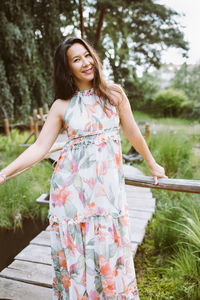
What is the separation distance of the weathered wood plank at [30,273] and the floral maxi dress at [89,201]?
29.2 inches

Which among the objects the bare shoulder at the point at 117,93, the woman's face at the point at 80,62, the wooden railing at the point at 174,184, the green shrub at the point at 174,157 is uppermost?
the woman's face at the point at 80,62

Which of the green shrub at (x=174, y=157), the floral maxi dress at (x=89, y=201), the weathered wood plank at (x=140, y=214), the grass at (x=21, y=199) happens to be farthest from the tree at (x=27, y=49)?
the floral maxi dress at (x=89, y=201)

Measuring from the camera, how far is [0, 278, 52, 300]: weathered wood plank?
1806mm

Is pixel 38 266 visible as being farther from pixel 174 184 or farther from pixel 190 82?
pixel 190 82

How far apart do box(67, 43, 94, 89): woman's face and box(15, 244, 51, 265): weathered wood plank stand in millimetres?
1588

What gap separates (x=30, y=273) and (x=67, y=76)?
158 cm

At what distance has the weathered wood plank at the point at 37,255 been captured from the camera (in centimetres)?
216

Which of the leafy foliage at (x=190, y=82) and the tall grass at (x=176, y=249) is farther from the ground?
the leafy foliage at (x=190, y=82)

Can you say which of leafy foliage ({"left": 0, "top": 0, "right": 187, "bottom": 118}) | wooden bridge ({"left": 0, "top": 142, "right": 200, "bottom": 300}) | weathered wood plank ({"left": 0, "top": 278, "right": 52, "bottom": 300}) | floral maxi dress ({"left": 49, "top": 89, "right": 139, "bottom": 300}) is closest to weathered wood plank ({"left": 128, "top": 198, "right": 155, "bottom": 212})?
wooden bridge ({"left": 0, "top": 142, "right": 200, "bottom": 300})

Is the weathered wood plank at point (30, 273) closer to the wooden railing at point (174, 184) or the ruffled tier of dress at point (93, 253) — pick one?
the ruffled tier of dress at point (93, 253)

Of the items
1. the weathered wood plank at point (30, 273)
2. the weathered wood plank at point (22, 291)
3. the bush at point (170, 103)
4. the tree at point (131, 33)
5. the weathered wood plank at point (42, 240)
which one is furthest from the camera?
the bush at point (170, 103)

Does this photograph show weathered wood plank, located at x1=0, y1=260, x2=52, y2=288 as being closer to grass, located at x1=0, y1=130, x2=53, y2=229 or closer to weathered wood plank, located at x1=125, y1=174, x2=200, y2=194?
weathered wood plank, located at x1=125, y1=174, x2=200, y2=194

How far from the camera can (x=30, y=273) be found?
202 cm

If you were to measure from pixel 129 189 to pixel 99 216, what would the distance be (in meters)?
2.47
